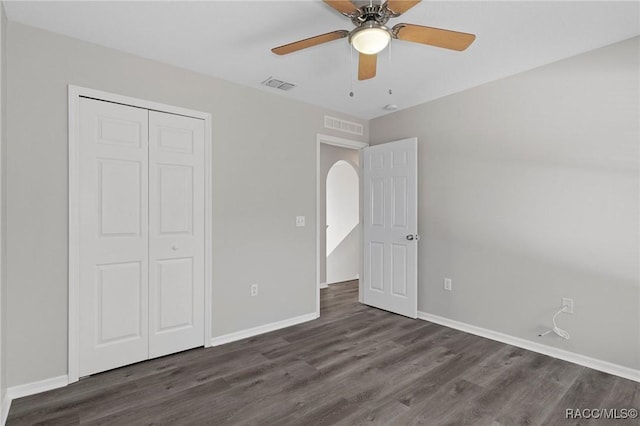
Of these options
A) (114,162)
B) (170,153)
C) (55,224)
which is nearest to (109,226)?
(55,224)

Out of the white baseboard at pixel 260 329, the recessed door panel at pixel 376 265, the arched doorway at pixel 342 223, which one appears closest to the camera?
the white baseboard at pixel 260 329

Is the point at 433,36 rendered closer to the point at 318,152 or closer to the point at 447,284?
the point at 318,152

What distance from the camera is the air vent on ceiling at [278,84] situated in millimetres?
3215

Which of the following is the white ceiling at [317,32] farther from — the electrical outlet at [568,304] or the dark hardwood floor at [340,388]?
the dark hardwood floor at [340,388]

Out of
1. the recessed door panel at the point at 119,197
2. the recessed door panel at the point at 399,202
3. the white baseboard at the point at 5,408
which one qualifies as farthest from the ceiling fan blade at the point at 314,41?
the white baseboard at the point at 5,408

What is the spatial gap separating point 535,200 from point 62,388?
4.09 m

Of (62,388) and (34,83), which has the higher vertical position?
(34,83)

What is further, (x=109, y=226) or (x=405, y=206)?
(x=405, y=206)

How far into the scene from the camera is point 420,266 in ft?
12.8

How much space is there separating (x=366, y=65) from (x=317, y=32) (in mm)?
464

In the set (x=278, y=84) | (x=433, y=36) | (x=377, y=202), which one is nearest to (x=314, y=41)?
(x=433, y=36)

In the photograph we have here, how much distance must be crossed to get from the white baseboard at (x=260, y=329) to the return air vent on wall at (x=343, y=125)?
2.32 m

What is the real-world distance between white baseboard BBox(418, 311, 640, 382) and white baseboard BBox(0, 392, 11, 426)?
3.62 m

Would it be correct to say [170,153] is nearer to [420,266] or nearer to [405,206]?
[405,206]
